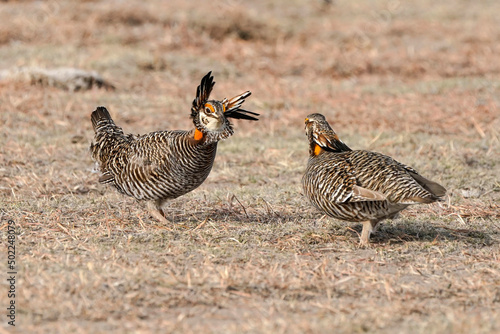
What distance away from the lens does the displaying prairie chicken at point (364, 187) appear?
5.47 meters

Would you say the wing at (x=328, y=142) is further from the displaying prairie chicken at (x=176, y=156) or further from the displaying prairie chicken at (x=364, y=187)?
the displaying prairie chicken at (x=176, y=156)

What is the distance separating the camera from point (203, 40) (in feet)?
51.1

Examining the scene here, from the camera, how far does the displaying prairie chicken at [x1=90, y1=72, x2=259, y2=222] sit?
235 inches

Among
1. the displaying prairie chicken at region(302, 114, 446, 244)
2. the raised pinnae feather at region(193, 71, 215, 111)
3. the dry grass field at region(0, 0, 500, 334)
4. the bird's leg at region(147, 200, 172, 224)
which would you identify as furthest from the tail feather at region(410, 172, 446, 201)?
the bird's leg at region(147, 200, 172, 224)

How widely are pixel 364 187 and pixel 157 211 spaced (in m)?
1.95

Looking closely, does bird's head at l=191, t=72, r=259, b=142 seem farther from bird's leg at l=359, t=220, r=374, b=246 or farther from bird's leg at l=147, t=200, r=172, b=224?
bird's leg at l=359, t=220, r=374, b=246

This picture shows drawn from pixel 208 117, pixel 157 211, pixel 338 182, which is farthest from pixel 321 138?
pixel 157 211

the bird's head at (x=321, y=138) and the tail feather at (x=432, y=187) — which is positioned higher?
the bird's head at (x=321, y=138)

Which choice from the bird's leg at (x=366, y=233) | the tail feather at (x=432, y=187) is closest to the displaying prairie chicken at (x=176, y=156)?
the bird's leg at (x=366, y=233)

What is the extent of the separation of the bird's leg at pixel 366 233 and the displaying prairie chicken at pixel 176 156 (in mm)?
1359

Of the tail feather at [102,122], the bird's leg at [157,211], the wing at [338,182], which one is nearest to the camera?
the wing at [338,182]

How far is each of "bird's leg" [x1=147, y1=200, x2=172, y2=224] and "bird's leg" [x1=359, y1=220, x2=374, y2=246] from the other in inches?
66.9

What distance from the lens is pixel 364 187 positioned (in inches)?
219

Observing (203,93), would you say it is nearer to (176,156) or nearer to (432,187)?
(176,156)
